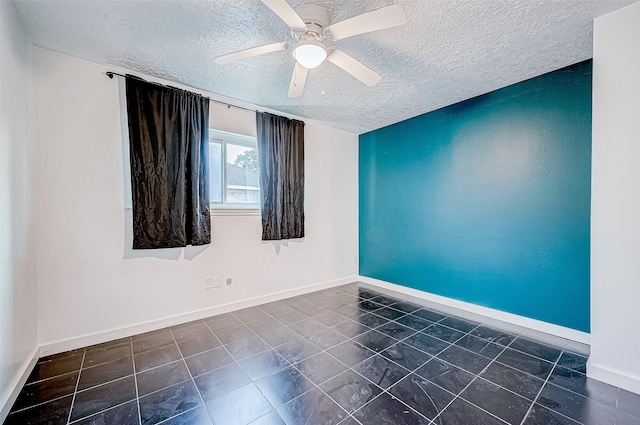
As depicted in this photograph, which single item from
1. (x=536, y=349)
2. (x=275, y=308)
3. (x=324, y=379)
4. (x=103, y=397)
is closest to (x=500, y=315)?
(x=536, y=349)

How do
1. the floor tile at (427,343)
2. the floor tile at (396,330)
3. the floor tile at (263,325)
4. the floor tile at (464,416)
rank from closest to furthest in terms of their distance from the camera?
the floor tile at (464,416)
the floor tile at (427,343)
the floor tile at (396,330)
the floor tile at (263,325)

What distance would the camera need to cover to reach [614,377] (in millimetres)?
1766

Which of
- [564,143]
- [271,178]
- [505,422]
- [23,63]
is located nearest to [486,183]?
[564,143]

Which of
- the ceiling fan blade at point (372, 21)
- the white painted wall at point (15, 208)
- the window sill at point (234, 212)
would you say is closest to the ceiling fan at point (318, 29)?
the ceiling fan blade at point (372, 21)

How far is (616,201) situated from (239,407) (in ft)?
8.96

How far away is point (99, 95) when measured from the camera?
92.1 inches

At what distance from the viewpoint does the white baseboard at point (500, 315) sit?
239 centimetres

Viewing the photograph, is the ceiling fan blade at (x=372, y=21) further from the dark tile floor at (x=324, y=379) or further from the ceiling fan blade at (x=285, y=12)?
the dark tile floor at (x=324, y=379)

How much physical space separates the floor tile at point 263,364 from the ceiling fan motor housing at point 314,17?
2326mm

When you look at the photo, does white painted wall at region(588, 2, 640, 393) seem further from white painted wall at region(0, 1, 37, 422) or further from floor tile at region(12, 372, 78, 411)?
white painted wall at region(0, 1, 37, 422)

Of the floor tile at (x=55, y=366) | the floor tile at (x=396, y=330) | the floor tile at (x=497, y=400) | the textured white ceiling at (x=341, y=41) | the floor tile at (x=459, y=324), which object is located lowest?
the floor tile at (x=459, y=324)

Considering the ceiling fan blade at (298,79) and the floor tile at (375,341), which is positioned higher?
the ceiling fan blade at (298,79)

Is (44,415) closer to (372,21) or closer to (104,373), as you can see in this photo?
(104,373)

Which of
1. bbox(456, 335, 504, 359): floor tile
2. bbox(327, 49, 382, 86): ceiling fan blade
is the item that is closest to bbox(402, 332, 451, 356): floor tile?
bbox(456, 335, 504, 359): floor tile
